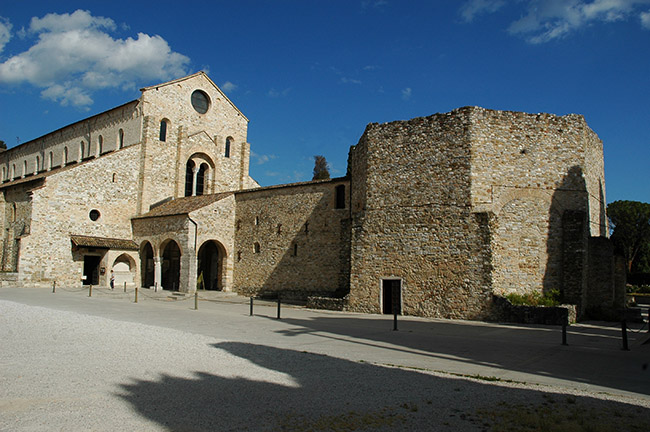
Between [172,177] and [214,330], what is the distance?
77.8 feet

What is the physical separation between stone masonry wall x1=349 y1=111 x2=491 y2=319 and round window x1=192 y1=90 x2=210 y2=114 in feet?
66.1

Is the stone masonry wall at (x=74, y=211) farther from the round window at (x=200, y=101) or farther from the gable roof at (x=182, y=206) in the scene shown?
the round window at (x=200, y=101)

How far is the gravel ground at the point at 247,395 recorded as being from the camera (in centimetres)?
546

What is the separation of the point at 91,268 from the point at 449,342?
2697cm

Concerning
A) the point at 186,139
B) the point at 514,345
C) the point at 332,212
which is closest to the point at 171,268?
the point at 186,139

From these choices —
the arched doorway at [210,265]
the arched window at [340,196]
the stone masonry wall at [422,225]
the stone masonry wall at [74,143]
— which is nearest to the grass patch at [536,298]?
the stone masonry wall at [422,225]

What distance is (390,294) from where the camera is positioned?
20.6 metres

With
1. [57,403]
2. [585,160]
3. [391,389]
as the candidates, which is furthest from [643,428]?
[585,160]

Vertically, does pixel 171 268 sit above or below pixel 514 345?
above

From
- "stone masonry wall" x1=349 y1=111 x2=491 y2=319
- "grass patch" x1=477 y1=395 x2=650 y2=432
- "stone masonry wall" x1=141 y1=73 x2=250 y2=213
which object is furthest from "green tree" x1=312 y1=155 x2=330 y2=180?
"grass patch" x1=477 y1=395 x2=650 y2=432

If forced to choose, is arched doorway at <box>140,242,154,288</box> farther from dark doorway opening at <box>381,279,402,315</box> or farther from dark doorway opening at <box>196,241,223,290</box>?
dark doorway opening at <box>381,279,402,315</box>

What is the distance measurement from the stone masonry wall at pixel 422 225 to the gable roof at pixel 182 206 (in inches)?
478

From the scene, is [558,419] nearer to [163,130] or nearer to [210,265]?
[210,265]

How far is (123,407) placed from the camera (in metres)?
5.91
